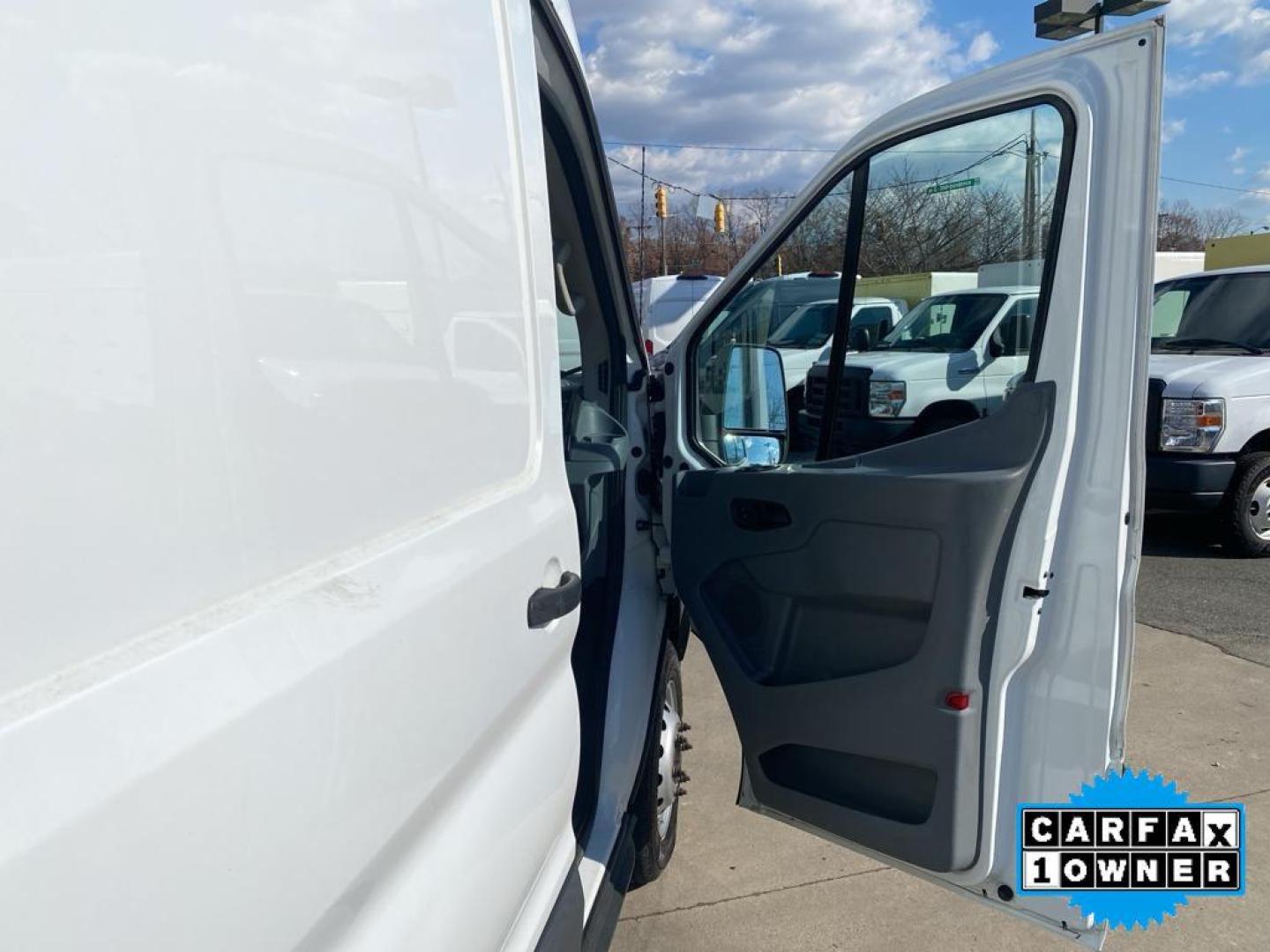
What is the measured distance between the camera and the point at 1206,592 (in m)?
6.26

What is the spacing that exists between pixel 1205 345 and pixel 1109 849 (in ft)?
21.0

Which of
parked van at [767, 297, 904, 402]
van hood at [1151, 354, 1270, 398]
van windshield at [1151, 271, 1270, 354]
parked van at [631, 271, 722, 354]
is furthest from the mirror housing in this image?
parked van at [631, 271, 722, 354]

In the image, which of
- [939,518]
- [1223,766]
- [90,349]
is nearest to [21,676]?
[90,349]

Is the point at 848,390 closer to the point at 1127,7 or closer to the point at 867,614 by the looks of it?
the point at 867,614

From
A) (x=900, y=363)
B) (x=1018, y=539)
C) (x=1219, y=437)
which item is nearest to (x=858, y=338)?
(x=900, y=363)

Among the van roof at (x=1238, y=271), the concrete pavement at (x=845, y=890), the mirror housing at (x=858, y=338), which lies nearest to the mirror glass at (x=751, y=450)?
the mirror housing at (x=858, y=338)

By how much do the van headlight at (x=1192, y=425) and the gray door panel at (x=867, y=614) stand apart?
534cm

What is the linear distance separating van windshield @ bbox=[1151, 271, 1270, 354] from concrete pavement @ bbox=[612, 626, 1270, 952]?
4.05 meters

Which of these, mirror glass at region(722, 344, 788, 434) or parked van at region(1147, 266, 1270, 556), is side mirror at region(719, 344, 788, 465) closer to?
mirror glass at region(722, 344, 788, 434)

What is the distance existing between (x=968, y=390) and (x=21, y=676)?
74.5 inches

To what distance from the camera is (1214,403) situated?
661 cm

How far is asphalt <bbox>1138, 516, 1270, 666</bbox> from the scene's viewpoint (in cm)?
547

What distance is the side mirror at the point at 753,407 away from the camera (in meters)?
2.71

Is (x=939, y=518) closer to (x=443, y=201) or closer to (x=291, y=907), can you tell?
(x=443, y=201)
